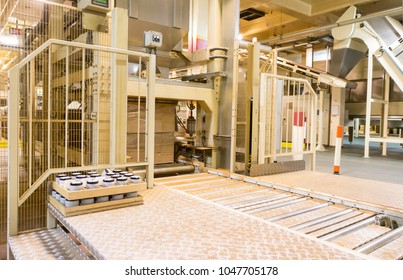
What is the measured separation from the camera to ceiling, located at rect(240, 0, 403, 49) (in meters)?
8.00

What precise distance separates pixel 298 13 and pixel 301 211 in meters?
7.10

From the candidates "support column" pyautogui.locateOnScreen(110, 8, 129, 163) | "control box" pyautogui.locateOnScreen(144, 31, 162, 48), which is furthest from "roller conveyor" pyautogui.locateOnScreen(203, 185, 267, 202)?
"control box" pyautogui.locateOnScreen(144, 31, 162, 48)

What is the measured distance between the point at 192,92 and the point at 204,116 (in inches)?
28.7

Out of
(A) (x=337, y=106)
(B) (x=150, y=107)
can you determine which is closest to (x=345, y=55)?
(A) (x=337, y=106)

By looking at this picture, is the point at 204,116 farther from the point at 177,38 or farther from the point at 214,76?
the point at 177,38

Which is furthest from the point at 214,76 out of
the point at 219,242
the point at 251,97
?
the point at 219,242

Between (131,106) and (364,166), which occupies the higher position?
(131,106)

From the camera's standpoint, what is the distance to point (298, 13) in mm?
8305

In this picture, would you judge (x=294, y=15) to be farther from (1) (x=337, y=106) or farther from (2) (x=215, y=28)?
(2) (x=215, y=28)

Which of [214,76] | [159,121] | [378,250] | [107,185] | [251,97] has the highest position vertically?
[214,76]

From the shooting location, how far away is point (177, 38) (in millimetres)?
5305

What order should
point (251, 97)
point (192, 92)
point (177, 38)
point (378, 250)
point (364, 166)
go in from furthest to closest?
1. point (364, 166)
2. point (177, 38)
3. point (192, 92)
4. point (251, 97)
5. point (378, 250)

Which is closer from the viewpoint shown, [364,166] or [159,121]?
[159,121]

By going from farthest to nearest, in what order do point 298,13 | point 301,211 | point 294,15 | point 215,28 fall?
point 294,15, point 298,13, point 215,28, point 301,211
